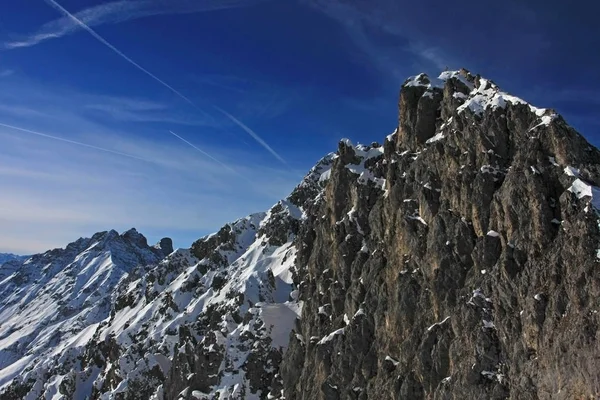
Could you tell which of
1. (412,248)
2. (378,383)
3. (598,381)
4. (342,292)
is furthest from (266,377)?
(598,381)

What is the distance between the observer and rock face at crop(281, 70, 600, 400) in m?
38.5

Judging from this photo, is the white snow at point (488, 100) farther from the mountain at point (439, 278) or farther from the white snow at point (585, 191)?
the white snow at point (585, 191)

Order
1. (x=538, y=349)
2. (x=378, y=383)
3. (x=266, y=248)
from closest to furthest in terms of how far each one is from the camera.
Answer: (x=538, y=349) → (x=378, y=383) → (x=266, y=248)

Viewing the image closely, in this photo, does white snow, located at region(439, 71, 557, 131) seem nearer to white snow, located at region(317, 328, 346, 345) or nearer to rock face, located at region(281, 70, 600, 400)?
rock face, located at region(281, 70, 600, 400)

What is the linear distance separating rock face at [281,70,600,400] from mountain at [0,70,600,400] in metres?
0.18

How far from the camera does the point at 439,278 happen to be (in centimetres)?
5516

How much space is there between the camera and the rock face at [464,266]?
126 ft

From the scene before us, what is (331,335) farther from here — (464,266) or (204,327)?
(204,327)

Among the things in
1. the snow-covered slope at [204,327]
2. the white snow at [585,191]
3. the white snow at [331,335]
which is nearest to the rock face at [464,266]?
the white snow at [585,191]

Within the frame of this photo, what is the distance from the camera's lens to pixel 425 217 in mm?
62312

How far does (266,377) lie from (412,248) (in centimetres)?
5183

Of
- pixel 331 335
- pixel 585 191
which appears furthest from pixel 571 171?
pixel 331 335

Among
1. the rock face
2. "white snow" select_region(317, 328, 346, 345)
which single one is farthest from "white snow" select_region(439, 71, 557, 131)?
"white snow" select_region(317, 328, 346, 345)

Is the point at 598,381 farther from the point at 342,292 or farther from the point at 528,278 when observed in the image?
the point at 342,292
